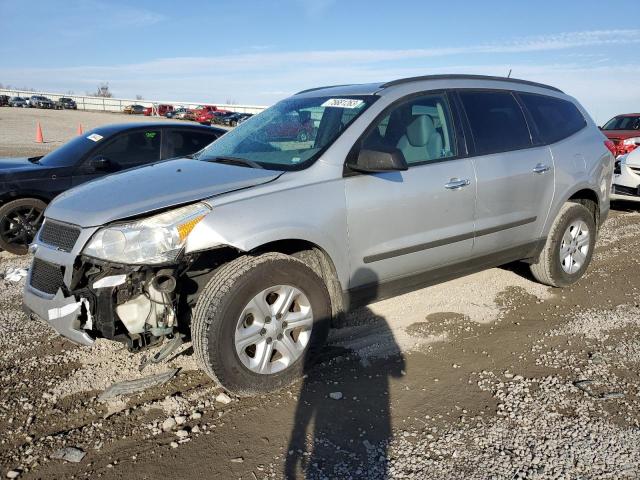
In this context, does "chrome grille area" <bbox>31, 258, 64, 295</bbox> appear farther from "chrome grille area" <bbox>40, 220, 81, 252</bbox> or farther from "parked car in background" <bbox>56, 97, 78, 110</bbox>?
"parked car in background" <bbox>56, 97, 78, 110</bbox>

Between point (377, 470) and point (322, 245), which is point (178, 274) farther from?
point (377, 470)

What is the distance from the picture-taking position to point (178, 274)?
3.01 meters

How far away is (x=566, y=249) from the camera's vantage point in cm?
517

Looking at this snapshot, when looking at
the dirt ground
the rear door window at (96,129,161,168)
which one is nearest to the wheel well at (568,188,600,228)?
the dirt ground

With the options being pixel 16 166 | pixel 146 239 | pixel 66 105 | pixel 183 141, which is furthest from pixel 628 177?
pixel 66 105

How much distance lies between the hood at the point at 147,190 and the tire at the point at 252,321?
0.47 m

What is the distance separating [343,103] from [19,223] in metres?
4.46

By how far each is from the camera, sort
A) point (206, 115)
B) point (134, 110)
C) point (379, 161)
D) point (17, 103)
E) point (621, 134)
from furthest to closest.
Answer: point (134, 110)
point (17, 103)
point (206, 115)
point (621, 134)
point (379, 161)

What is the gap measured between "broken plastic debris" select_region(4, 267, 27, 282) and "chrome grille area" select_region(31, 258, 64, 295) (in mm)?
2270

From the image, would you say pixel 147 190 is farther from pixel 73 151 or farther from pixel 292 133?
pixel 73 151

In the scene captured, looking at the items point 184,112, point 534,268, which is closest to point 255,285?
point 534,268

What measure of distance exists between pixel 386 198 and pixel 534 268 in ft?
7.66

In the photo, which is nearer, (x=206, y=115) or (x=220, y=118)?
(x=220, y=118)

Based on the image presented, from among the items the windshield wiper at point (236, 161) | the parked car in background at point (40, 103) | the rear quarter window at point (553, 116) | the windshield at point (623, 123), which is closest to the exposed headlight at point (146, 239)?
the windshield wiper at point (236, 161)
